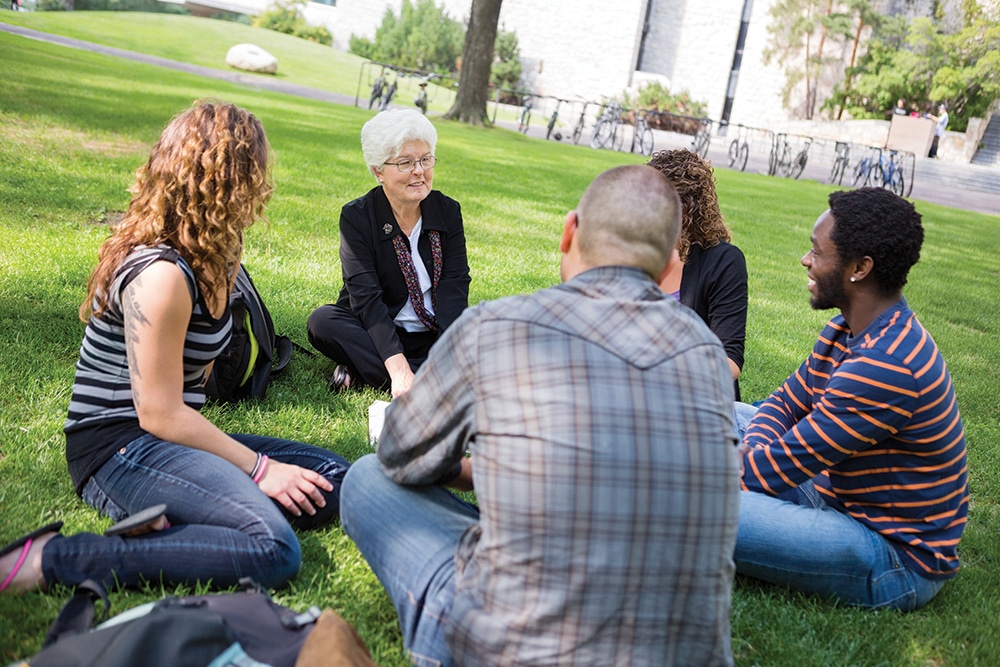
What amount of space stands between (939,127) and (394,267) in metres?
32.3

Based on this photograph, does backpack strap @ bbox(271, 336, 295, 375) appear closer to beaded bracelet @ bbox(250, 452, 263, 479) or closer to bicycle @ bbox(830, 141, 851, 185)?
beaded bracelet @ bbox(250, 452, 263, 479)

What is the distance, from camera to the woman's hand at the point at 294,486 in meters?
2.71

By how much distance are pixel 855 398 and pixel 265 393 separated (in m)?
2.50

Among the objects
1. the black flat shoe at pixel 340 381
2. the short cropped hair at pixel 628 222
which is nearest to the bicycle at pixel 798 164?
the black flat shoe at pixel 340 381

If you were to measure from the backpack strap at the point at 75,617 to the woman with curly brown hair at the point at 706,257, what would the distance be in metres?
2.60

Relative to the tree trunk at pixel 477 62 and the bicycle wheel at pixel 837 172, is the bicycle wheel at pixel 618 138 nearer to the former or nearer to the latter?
the tree trunk at pixel 477 62

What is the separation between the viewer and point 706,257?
385cm

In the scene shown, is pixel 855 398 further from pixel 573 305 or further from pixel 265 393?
pixel 265 393

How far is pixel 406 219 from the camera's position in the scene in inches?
167

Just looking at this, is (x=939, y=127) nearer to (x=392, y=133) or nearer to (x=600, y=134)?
(x=600, y=134)

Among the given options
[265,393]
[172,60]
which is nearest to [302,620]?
[265,393]

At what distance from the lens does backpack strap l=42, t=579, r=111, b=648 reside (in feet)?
6.25

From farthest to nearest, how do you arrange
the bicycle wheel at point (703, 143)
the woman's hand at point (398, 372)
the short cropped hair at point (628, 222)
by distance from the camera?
the bicycle wheel at point (703, 143)
the woman's hand at point (398, 372)
the short cropped hair at point (628, 222)

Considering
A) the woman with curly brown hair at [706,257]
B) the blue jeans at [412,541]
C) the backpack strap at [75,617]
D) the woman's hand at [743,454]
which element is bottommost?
the backpack strap at [75,617]
